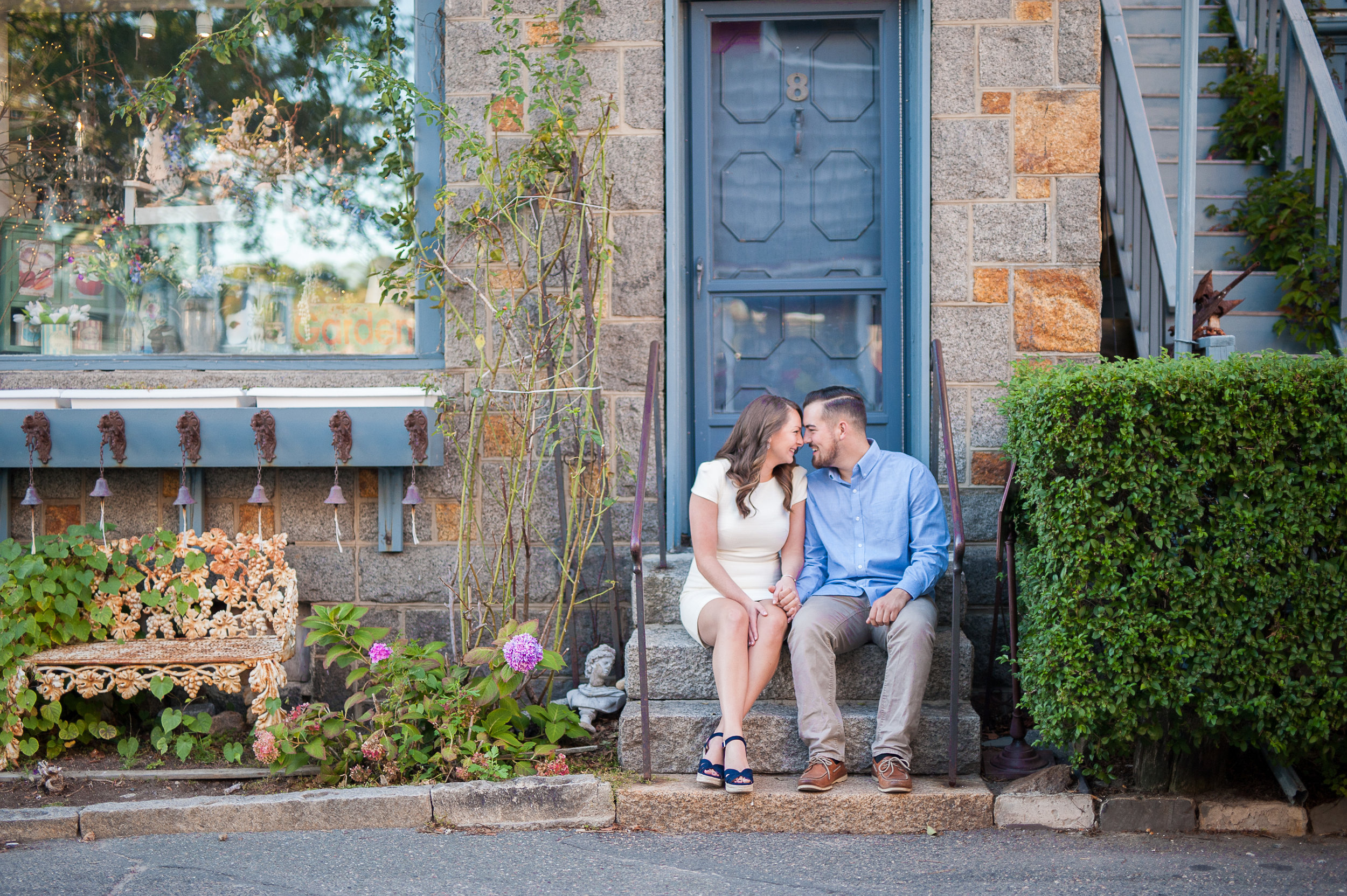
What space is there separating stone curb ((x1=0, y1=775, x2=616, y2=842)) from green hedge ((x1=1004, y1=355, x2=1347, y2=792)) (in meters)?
1.57

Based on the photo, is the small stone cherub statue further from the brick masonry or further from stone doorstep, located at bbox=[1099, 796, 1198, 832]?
stone doorstep, located at bbox=[1099, 796, 1198, 832]

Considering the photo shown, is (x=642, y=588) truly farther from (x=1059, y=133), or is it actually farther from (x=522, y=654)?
(x=1059, y=133)

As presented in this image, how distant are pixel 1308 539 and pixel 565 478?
277 cm

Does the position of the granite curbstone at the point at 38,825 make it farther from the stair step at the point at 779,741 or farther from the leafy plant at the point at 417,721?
the stair step at the point at 779,741

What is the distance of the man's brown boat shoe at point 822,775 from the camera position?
126 inches

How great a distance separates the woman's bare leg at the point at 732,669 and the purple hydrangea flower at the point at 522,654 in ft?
2.09

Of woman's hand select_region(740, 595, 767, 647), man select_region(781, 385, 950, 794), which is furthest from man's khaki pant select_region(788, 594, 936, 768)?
woman's hand select_region(740, 595, 767, 647)

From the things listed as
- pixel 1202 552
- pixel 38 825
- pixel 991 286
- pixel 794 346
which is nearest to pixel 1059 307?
pixel 991 286

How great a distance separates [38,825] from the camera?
3262mm

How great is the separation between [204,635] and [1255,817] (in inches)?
152

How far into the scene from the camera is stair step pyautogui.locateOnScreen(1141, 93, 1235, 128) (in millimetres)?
5551

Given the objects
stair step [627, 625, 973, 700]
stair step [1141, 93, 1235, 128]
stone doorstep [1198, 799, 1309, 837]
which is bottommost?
stone doorstep [1198, 799, 1309, 837]

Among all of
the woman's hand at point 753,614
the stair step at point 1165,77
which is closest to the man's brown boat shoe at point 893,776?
the woman's hand at point 753,614

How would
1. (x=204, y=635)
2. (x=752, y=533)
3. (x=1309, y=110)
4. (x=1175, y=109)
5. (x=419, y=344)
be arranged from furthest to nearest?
(x=1175, y=109) < (x=1309, y=110) < (x=419, y=344) < (x=204, y=635) < (x=752, y=533)
